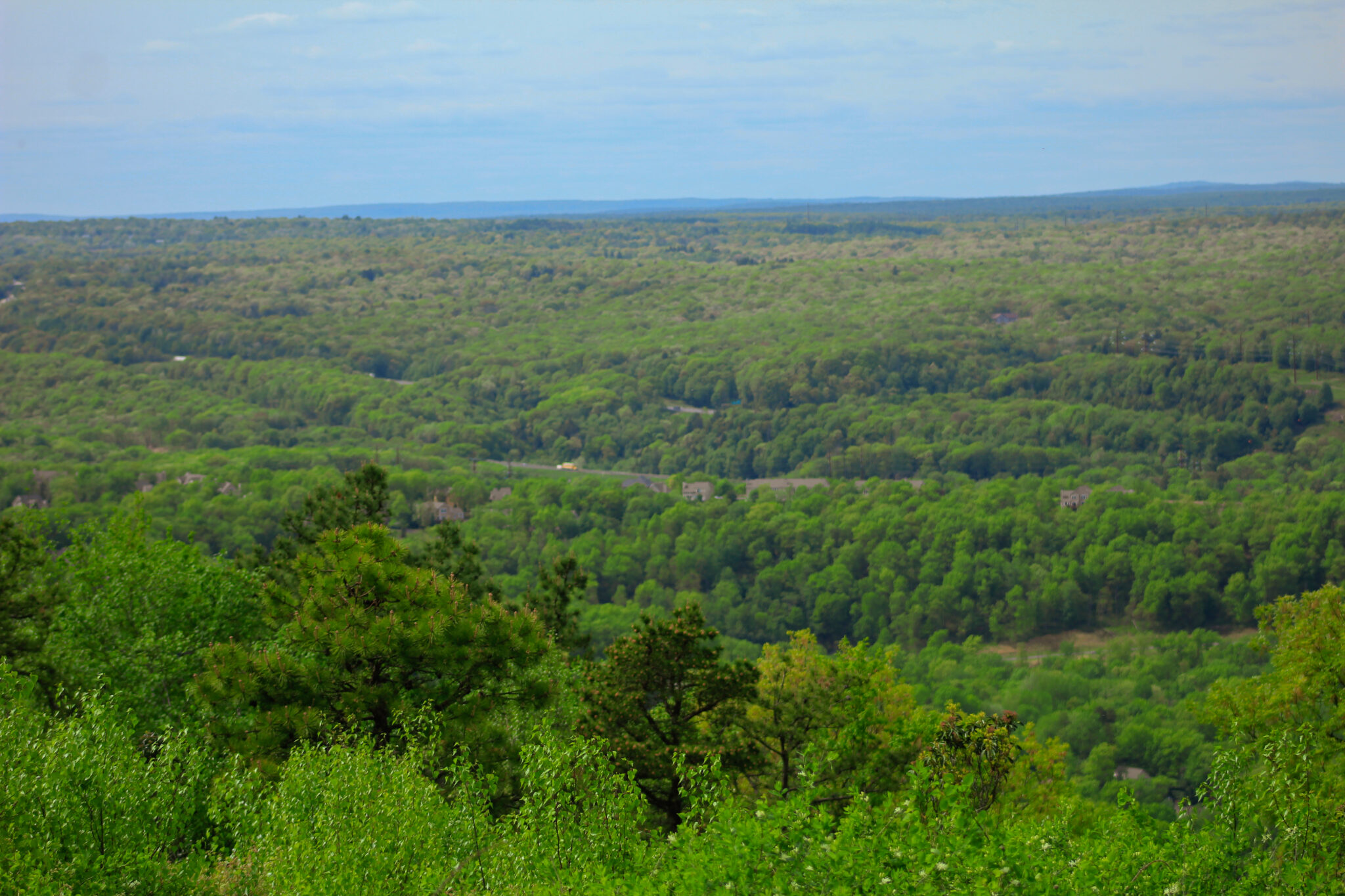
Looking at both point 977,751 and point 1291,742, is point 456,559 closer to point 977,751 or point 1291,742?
point 977,751

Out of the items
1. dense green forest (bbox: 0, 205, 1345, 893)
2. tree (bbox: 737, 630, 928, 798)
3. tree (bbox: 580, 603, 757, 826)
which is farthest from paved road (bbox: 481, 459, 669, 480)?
tree (bbox: 580, 603, 757, 826)

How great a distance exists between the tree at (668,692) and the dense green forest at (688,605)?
76mm

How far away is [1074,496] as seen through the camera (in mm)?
105562

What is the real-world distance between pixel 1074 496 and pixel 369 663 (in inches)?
3858

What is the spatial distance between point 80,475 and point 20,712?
96937 mm

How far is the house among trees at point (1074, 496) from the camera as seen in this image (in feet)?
334

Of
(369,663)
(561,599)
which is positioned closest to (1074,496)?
(561,599)

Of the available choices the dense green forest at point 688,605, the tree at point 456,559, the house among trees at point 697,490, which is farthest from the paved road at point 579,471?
the tree at point 456,559

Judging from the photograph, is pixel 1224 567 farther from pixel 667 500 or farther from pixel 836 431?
pixel 836 431

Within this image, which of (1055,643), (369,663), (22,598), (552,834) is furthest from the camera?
(1055,643)

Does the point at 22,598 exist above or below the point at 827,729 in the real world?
above

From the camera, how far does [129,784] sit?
12.4 metres

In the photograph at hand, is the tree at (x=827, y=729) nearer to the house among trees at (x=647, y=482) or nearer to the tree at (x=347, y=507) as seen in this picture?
the tree at (x=347, y=507)

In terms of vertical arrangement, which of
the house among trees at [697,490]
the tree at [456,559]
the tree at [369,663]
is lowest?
the house among trees at [697,490]
